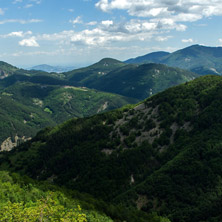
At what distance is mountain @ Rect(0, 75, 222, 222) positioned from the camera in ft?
386

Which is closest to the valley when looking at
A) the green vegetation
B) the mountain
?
the mountain

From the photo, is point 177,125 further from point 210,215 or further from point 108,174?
point 210,215

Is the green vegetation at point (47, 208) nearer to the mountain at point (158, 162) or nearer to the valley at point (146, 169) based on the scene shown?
the valley at point (146, 169)

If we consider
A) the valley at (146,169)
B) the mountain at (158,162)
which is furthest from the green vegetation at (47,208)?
the mountain at (158,162)

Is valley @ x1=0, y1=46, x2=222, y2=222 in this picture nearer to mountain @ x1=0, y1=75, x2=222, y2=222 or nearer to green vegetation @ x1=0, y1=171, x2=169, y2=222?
mountain @ x1=0, y1=75, x2=222, y2=222

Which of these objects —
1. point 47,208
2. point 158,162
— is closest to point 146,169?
point 158,162

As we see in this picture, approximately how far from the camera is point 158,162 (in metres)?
156

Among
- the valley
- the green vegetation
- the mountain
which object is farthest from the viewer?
the mountain

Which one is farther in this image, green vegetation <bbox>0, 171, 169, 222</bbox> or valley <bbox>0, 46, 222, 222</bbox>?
valley <bbox>0, 46, 222, 222</bbox>

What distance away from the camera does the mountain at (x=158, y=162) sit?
4628 inches

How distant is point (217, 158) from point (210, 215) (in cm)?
3742

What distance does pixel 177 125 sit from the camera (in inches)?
6939

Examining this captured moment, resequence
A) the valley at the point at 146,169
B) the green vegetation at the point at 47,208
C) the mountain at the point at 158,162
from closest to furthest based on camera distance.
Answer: the green vegetation at the point at 47,208
the valley at the point at 146,169
the mountain at the point at 158,162

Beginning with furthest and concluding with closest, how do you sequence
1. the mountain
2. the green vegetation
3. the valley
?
1. the mountain
2. the valley
3. the green vegetation
